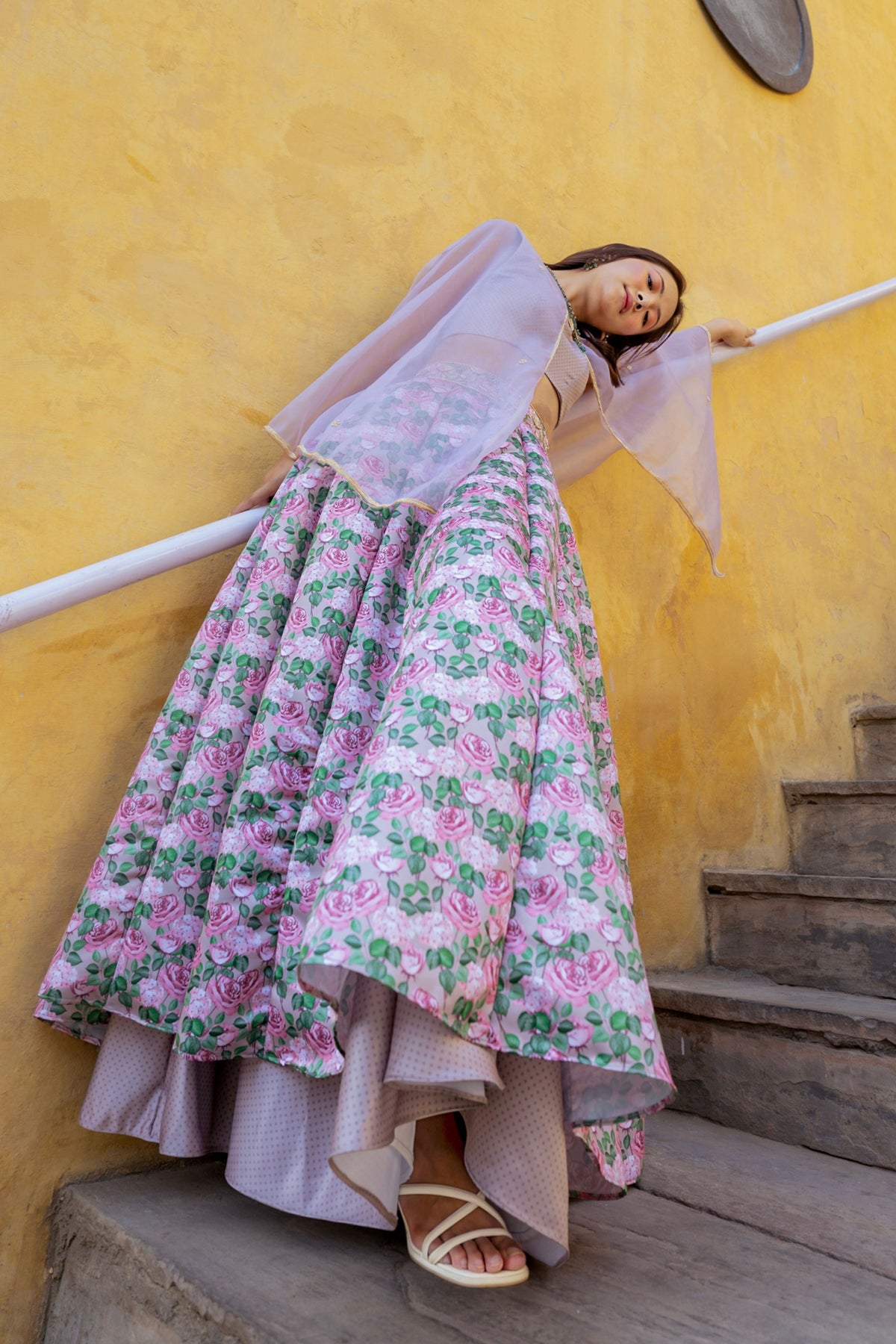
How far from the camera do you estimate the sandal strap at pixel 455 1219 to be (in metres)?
0.86

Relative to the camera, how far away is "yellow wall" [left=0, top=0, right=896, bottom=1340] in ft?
4.06

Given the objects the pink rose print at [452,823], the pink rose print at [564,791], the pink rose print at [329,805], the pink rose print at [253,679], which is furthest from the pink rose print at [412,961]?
the pink rose print at [253,679]

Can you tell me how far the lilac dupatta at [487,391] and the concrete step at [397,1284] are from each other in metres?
0.83

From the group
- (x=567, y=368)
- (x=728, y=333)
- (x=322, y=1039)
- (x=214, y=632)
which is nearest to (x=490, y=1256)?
(x=322, y=1039)

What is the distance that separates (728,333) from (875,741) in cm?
100

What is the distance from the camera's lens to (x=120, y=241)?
4.49ft

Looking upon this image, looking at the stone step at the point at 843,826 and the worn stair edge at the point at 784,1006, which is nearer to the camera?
the worn stair edge at the point at 784,1006

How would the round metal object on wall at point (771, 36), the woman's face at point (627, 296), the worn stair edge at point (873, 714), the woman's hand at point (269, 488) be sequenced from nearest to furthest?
the woman's hand at point (269, 488) → the woman's face at point (627, 296) → the worn stair edge at point (873, 714) → the round metal object on wall at point (771, 36)

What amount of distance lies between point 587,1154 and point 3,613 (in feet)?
2.84

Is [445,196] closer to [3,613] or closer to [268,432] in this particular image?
[268,432]

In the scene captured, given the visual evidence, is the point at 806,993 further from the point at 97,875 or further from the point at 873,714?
the point at 97,875

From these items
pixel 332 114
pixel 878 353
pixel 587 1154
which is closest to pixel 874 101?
pixel 878 353

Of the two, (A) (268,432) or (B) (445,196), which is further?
(B) (445,196)

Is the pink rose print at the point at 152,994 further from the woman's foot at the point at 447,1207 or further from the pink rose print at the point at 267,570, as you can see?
the pink rose print at the point at 267,570
